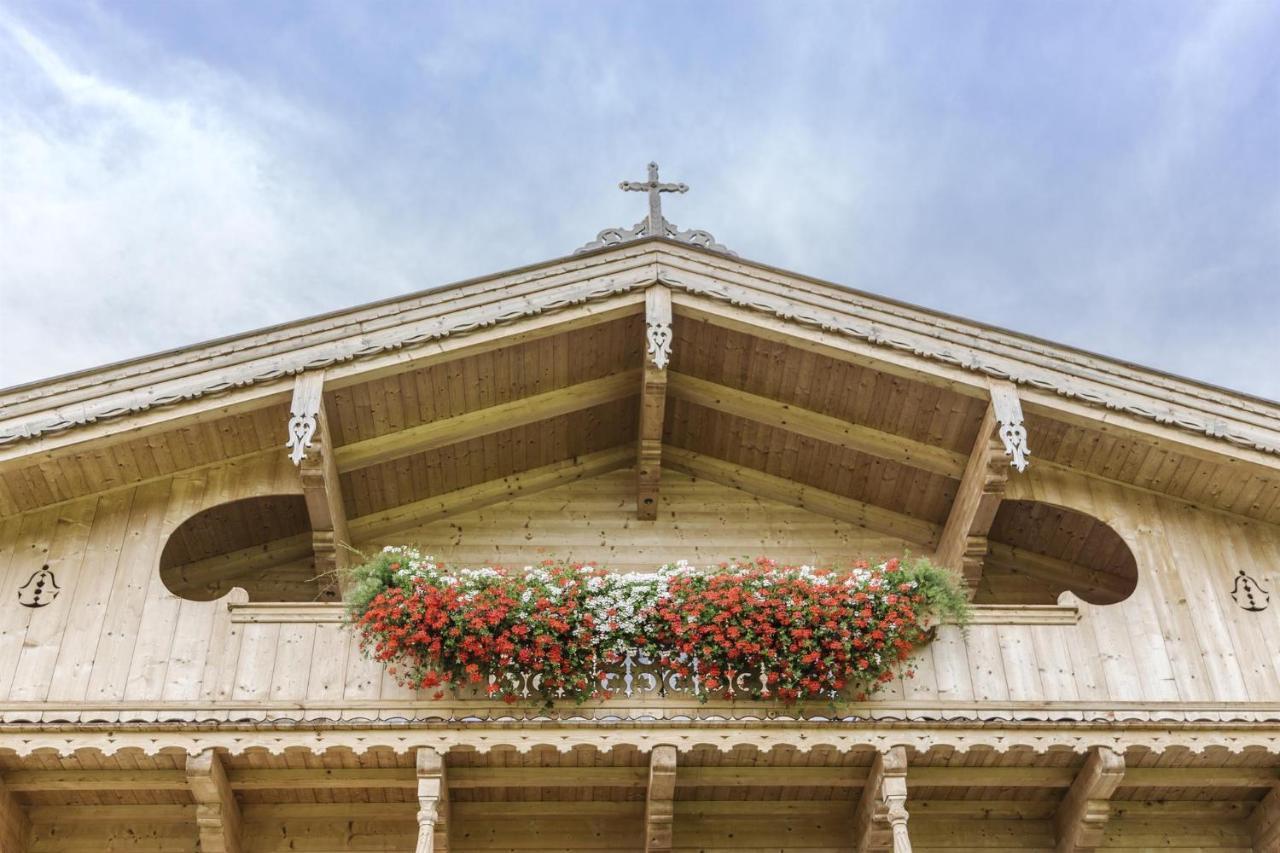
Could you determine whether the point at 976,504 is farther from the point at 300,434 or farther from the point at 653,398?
the point at 300,434

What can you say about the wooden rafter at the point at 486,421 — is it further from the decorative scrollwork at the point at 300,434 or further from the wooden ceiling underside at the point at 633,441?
the decorative scrollwork at the point at 300,434

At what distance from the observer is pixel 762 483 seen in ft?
44.4

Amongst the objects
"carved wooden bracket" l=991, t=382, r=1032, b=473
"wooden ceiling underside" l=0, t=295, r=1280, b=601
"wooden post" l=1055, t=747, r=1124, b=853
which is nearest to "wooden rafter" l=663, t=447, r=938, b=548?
"wooden ceiling underside" l=0, t=295, r=1280, b=601

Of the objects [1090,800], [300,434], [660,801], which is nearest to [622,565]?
[660,801]

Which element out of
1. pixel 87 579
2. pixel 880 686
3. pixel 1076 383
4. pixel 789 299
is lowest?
pixel 880 686

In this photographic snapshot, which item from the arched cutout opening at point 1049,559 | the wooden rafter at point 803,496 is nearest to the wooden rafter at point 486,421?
the wooden rafter at point 803,496

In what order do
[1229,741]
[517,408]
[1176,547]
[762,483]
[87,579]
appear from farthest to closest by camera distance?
[762,483] < [517,408] < [1176,547] < [87,579] < [1229,741]

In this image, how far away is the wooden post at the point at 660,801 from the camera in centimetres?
994

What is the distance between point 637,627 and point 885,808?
Result: 2.27 metres

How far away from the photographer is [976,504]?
462 inches

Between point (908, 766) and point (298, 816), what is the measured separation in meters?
4.76

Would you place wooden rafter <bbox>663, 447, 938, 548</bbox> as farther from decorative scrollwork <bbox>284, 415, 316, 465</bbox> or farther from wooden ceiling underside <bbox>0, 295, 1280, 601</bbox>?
decorative scrollwork <bbox>284, 415, 316, 465</bbox>

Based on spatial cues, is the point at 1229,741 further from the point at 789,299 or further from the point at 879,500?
the point at 789,299

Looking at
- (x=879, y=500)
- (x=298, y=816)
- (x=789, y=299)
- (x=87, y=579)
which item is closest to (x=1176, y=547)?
(x=879, y=500)
